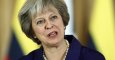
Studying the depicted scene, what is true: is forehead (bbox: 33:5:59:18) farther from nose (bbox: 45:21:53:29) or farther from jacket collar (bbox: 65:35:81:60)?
jacket collar (bbox: 65:35:81:60)

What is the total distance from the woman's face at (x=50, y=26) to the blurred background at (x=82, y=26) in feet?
1.16

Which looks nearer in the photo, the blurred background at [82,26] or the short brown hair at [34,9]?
the short brown hair at [34,9]

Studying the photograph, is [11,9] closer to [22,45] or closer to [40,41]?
[22,45]

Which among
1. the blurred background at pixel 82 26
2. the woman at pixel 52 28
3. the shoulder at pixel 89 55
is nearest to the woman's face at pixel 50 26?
the woman at pixel 52 28

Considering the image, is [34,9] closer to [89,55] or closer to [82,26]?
[89,55]

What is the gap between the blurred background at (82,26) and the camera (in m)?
1.70

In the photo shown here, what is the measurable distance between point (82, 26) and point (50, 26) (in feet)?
1.48

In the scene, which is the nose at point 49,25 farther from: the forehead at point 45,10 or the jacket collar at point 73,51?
the jacket collar at point 73,51

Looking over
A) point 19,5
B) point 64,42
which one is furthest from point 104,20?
point 19,5

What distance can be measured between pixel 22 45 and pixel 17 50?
0.16 feet

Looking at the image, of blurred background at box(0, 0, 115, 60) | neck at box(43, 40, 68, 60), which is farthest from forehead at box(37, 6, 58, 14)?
blurred background at box(0, 0, 115, 60)

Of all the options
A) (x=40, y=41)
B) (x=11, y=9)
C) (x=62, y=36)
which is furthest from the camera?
(x=11, y=9)

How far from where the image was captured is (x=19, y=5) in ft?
5.69

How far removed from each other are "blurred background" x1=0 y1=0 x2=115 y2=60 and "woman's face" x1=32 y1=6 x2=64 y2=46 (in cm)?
35
